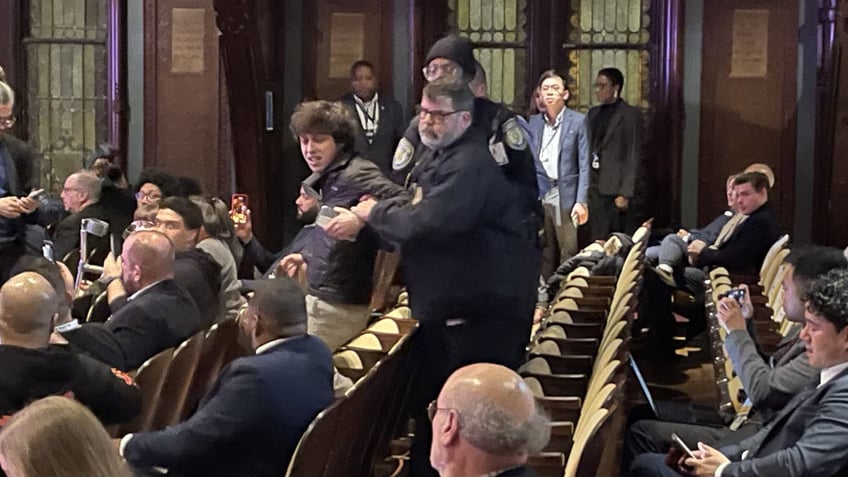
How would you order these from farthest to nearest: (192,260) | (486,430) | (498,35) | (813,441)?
1. (498,35)
2. (192,260)
3. (813,441)
4. (486,430)

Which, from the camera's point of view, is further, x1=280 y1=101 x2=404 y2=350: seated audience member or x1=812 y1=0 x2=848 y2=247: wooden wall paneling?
x1=812 y1=0 x2=848 y2=247: wooden wall paneling

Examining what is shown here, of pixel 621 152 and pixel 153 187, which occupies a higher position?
pixel 621 152

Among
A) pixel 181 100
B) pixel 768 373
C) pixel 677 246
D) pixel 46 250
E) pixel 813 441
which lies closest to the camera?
pixel 813 441

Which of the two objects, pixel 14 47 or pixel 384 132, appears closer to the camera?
pixel 384 132

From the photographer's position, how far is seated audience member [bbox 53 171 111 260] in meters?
7.25

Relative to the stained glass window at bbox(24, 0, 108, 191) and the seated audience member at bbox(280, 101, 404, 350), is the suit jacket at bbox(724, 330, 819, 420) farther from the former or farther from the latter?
the stained glass window at bbox(24, 0, 108, 191)

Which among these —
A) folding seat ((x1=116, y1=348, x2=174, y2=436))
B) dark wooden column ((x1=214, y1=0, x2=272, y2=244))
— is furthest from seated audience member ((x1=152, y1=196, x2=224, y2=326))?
dark wooden column ((x1=214, y1=0, x2=272, y2=244))

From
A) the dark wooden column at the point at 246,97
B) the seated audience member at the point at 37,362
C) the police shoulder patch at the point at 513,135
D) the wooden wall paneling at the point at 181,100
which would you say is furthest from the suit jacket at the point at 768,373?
the wooden wall paneling at the point at 181,100

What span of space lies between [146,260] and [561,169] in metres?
4.12

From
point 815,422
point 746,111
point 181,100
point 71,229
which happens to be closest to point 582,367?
point 815,422

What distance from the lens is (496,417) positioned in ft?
8.25

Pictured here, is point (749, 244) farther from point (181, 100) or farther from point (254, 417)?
point (254, 417)

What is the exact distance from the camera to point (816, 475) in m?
3.35

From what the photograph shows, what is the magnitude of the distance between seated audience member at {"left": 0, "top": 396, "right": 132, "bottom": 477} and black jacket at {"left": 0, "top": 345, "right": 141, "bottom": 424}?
1.35 meters
